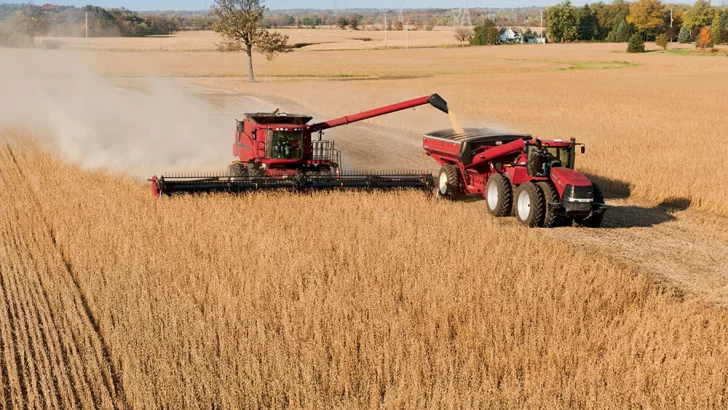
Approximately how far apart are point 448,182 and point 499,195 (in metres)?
1.89

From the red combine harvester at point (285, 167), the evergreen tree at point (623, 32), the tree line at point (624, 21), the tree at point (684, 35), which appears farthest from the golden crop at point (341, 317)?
the tree line at point (624, 21)

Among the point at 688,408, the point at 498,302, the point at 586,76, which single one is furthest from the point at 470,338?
the point at 586,76

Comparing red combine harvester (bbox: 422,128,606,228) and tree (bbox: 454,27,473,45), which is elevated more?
tree (bbox: 454,27,473,45)

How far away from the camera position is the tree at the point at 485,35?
129000 millimetres

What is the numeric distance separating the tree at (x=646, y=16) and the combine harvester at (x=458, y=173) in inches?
4956

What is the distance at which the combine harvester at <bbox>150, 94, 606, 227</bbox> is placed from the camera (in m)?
13.4

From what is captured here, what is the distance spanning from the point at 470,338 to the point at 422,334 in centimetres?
52

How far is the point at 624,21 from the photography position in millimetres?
128875

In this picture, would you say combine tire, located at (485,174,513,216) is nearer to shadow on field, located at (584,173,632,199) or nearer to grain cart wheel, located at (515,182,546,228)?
grain cart wheel, located at (515,182,546,228)

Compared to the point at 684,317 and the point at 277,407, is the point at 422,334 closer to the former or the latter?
the point at 277,407

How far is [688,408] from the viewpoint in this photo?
259 inches

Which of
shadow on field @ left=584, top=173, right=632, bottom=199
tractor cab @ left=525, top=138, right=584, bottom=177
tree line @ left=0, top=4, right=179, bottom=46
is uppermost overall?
tree line @ left=0, top=4, right=179, bottom=46

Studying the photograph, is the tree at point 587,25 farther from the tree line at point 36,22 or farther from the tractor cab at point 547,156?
the tractor cab at point 547,156

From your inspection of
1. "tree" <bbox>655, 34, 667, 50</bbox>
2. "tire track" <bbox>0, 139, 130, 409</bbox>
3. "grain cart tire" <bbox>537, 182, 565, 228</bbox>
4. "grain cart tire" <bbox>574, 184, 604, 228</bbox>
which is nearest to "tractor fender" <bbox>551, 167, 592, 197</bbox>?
"grain cart tire" <bbox>537, 182, 565, 228</bbox>
